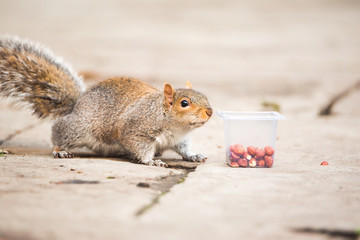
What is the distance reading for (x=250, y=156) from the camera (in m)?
4.15

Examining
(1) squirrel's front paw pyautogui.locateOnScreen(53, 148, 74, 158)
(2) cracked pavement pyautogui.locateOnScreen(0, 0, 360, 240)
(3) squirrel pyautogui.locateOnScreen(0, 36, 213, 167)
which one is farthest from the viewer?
(1) squirrel's front paw pyautogui.locateOnScreen(53, 148, 74, 158)

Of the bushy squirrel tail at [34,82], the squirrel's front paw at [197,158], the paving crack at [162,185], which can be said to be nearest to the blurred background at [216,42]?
the squirrel's front paw at [197,158]

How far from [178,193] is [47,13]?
16254 mm

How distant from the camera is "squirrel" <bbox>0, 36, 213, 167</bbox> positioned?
14.5ft

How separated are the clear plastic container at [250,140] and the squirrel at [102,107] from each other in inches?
9.8

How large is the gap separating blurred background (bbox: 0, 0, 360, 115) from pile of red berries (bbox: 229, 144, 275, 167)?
11.6 feet

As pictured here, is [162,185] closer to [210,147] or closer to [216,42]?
[210,147]

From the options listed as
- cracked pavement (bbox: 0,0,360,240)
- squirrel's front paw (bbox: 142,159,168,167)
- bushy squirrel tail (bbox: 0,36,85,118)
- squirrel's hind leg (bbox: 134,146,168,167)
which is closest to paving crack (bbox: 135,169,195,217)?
cracked pavement (bbox: 0,0,360,240)

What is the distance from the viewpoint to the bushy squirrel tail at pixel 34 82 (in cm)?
496

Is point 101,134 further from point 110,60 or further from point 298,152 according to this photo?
point 110,60

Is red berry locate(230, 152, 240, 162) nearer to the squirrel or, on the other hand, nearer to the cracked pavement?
the cracked pavement

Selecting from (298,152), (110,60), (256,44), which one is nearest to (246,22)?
(256,44)

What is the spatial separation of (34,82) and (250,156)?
2.30 meters

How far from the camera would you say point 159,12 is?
58.7ft
